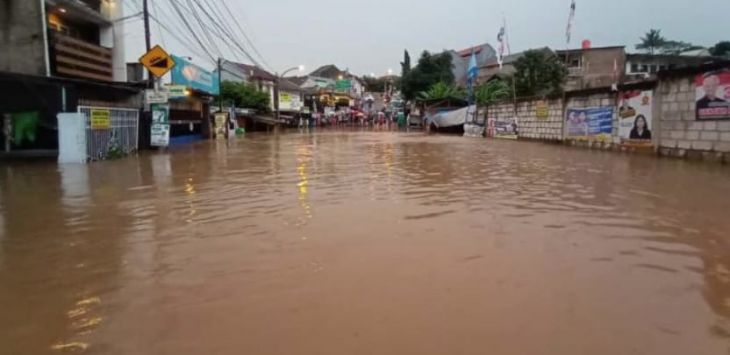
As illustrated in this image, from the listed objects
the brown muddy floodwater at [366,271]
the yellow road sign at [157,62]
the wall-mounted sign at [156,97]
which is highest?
the yellow road sign at [157,62]

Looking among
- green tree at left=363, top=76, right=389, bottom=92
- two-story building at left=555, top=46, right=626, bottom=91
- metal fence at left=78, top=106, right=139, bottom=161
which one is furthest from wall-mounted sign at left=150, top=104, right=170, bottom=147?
green tree at left=363, top=76, right=389, bottom=92

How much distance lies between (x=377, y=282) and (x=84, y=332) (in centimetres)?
200

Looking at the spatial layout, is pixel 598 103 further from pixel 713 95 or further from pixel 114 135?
pixel 114 135

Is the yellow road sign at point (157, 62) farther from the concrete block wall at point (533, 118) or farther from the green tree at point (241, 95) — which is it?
the green tree at point (241, 95)

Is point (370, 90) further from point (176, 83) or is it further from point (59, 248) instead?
point (59, 248)

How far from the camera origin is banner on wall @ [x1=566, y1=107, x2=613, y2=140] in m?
20.1

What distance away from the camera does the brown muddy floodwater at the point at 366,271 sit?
322 centimetres

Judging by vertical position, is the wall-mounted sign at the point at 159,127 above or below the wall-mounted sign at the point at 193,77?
below

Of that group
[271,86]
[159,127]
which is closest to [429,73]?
[271,86]

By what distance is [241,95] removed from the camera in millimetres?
43844

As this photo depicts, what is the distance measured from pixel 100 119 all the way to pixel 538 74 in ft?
95.1

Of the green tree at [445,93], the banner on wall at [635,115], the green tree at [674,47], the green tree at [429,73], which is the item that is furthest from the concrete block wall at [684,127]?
the green tree at [674,47]

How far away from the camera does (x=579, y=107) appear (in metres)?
22.5

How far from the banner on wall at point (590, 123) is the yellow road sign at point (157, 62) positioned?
15.5m
